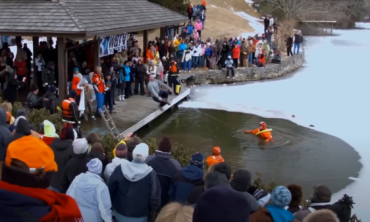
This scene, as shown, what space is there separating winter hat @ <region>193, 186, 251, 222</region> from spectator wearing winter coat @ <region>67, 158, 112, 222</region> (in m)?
Result: 2.24

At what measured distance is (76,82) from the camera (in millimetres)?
12312

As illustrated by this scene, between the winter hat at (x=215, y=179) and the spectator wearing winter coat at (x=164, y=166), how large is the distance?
3.53 feet

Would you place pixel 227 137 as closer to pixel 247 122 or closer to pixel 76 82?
pixel 247 122

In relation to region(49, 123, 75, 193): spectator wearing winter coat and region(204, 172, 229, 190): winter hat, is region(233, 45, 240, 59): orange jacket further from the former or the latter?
region(204, 172, 229, 190): winter hat

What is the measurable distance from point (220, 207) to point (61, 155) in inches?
145

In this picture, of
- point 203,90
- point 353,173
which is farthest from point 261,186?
point 203,90

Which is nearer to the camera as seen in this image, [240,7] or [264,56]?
[264,56]

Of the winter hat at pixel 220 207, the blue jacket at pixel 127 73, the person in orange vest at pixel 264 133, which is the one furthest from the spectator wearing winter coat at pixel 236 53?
the winter hat at pixel 220 207

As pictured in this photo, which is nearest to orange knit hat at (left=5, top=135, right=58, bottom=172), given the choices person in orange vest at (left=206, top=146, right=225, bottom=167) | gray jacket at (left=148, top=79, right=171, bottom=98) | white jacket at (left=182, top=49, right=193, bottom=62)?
person in orange vest at (left=206, top=146, right=225, bottom=167)

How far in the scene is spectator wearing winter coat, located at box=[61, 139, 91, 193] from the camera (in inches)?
209

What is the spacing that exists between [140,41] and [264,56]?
26.4 feet

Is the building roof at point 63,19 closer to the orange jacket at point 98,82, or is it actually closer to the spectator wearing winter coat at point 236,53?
the orange jacket at point 98,82

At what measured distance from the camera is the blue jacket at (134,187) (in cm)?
489

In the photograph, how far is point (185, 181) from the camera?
17.2ft
